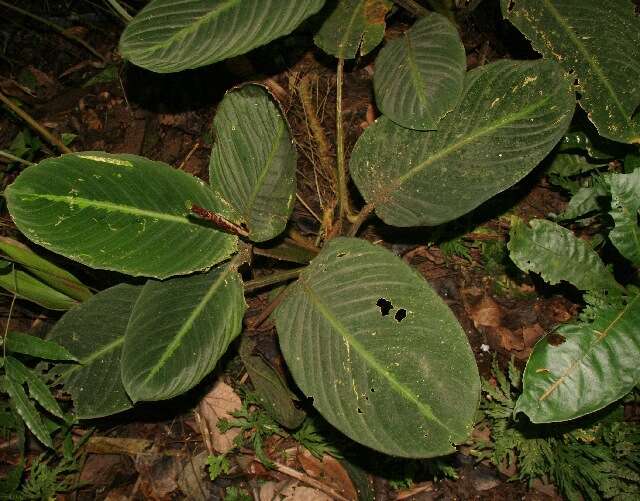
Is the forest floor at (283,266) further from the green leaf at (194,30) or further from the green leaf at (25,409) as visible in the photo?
the green leaf at (194,30)

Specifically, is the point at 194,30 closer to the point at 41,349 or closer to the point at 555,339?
the point at 41,349

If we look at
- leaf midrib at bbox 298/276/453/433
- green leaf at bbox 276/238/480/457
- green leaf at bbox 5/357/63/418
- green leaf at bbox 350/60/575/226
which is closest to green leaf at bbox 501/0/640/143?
green leaf at bbox 350/60/575/226

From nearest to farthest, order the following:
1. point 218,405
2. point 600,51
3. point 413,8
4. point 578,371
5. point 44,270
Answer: point 578,371 → point 600,51 → point 44,270 → point 413,8 → point 218,405

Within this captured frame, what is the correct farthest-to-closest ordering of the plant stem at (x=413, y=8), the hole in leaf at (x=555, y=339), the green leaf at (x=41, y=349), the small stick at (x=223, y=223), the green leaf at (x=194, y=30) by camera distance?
the plant stem at (x=413, y=8) → the green leaf at (x=41, y=349) → the green leaf at (x=194, y=30) → the hole in leaf at (x=555, y=339) → the small stick at (x=223, y=223)

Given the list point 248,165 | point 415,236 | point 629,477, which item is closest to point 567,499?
point 629,477

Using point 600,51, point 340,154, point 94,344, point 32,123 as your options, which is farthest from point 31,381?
point 600,51

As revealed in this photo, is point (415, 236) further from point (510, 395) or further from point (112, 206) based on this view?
point (112, 206)

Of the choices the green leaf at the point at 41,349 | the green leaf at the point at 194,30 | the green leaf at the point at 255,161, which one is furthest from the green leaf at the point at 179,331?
the green leaf at the point at 194,30
